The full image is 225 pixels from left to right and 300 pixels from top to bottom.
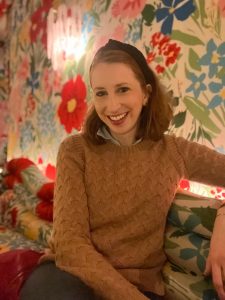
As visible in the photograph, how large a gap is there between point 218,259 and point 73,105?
4.71 feet

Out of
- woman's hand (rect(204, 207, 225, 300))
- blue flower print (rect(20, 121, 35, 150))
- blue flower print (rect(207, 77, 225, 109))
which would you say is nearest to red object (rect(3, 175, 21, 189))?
blue flower print (rect(20, 121, 35, 150))

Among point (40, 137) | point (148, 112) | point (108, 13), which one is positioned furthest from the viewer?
point (40, 137)

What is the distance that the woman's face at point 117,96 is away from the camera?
1.15 meters

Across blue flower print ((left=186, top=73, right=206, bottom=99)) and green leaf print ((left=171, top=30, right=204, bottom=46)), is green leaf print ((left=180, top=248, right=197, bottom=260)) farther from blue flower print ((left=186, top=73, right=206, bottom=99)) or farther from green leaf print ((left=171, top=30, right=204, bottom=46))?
green leaf print ((left=171, top=30, right=204, bottom=46))

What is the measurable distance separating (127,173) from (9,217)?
4.46ft

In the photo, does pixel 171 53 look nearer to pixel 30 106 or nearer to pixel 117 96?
pixel 117 96

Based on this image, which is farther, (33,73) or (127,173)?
(33,73)

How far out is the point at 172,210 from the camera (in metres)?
1.27

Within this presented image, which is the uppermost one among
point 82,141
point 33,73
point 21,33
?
point 21,33

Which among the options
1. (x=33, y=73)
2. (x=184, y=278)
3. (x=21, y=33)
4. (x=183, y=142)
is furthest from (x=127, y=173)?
(x=21, y=33)

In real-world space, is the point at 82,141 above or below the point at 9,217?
above

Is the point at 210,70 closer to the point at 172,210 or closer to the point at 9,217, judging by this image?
the point at 172,210

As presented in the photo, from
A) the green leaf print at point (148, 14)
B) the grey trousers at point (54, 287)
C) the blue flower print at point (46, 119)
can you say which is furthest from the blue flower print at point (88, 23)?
the grey trousers at point (54, 287)

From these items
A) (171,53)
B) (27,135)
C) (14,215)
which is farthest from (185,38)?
(27,135)
